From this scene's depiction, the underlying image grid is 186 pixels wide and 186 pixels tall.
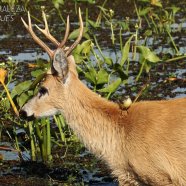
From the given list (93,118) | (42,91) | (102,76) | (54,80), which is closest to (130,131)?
(93,118)

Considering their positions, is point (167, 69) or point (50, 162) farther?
point (167, 69)

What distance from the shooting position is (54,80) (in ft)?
25.7

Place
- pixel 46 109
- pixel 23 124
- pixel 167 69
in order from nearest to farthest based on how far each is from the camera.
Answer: pixel 46 109 → pixel 23 124 → pixel 167 69

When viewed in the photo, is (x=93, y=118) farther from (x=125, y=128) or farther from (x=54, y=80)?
(x=54, y=80)

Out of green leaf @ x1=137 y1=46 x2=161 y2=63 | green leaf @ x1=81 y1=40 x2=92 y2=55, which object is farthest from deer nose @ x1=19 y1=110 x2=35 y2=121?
green leaf @ x1=137 y1=46 x2=161 y2=63

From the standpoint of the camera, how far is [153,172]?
7344 millimetres

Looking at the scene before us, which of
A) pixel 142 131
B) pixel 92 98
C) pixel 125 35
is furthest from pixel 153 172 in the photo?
pixel 125 35

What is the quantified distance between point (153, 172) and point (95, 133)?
80 cm

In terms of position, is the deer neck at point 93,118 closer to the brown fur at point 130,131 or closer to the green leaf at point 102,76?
the brown fur at point 130,131

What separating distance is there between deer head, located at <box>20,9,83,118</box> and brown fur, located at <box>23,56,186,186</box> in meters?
0.01

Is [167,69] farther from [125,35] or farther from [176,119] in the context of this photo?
[176,119]

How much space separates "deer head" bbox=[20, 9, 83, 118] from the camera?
761cm

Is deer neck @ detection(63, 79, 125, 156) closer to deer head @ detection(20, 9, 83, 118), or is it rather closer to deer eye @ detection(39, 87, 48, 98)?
deer head @ detection(20, 9, 83, 118)

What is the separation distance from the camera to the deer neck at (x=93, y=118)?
25.2 ft
